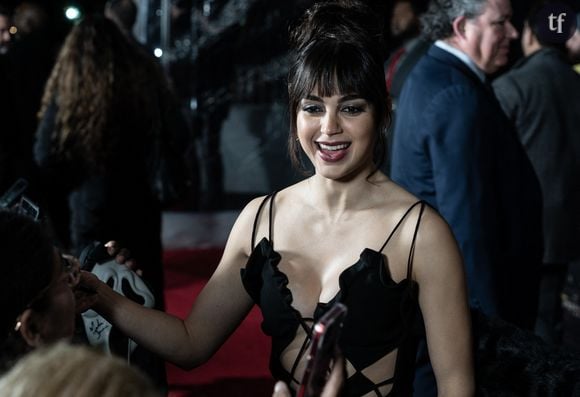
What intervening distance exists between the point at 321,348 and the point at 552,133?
274cm

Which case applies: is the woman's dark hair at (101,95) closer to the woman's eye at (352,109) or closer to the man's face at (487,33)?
the man's face at (487,33)

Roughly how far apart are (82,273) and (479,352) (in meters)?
0.87

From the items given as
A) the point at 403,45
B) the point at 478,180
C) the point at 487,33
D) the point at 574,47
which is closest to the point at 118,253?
the point at 478,180

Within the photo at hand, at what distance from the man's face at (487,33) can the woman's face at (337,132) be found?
1.47m

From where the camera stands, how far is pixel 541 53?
3.98 m

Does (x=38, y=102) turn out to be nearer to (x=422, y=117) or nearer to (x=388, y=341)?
(x=422, y=117)

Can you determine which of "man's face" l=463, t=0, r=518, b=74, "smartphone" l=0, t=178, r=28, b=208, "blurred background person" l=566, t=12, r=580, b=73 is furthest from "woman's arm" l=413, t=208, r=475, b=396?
"blurred background person" l=566, t=12, r=580, b=73

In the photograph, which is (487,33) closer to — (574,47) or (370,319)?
(574,47)

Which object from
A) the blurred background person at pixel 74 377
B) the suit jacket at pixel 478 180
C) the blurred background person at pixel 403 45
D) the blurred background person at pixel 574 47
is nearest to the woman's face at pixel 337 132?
the blurred background person at pixel 74 377

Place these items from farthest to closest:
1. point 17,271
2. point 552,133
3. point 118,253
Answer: point 552,133
point 118,253
point 17,271

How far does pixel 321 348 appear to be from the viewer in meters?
1.37

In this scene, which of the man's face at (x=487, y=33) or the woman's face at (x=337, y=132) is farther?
the man's face at (x=487, y=33)

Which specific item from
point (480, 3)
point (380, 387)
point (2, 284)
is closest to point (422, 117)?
point (480, 3)

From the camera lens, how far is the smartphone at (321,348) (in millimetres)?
1351
